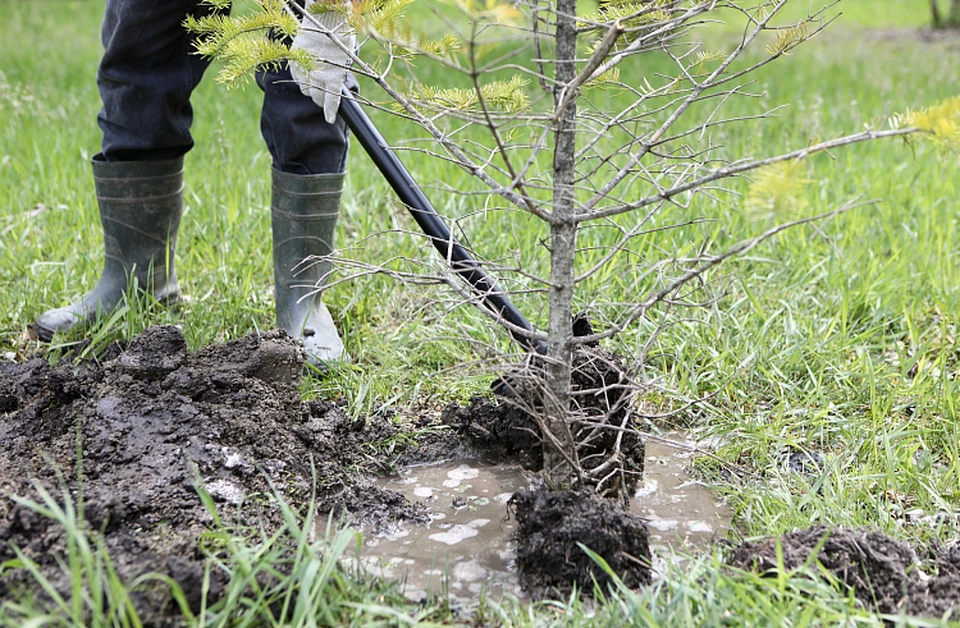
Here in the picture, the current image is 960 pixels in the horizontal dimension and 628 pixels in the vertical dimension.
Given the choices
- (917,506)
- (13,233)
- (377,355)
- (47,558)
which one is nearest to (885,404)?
(917,506)

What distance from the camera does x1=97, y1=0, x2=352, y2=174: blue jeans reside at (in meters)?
2.52

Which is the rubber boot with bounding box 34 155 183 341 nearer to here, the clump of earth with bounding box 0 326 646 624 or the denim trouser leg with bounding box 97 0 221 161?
the denim trouser leg with bounding box 97 0 221 161


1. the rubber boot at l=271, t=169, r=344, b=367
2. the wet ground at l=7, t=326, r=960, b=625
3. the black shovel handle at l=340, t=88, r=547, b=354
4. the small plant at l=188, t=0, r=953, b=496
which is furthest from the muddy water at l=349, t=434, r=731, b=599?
the rubber boot at l=271, t=169, r=344, b=367

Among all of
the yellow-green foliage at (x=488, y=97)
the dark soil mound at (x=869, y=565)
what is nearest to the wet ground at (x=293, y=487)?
the dark soil mound at (x=869, y=565)

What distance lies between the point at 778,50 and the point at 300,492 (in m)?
1.33

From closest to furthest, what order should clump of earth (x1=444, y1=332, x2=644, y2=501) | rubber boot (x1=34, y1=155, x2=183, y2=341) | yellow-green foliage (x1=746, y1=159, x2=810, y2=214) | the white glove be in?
yellow-green foliage (x1=746, y1=159, x2=810, y2=214), clump of earth (x1=444, y1=332, x2=644, y2=501), the white glove, rubber boot (x1=34, y1=155, x2=183, y2=341)

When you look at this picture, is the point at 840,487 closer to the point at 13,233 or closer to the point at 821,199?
the point at 821,199

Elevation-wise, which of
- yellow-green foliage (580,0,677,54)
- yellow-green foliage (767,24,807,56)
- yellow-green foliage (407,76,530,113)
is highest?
yellow-green foliage (580,0,677,54)

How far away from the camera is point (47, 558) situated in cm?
150

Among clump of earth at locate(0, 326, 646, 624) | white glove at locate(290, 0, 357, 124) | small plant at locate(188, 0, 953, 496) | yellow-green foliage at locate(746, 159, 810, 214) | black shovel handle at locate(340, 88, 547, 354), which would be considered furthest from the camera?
black shovel handle at locate(340, 88, 547, 354)

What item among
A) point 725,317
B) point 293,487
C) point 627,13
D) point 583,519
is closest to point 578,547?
point 583,519

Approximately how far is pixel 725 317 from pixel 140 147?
186 cm

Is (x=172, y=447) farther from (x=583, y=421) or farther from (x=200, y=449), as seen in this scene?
(x=583, y=421)

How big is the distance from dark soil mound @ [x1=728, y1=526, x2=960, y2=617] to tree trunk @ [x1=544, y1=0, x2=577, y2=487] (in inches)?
15.3
